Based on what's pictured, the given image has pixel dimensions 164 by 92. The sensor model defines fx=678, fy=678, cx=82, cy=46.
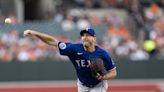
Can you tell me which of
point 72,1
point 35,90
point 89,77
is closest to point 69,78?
point 35,90

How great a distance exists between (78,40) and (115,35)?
40.4 inches

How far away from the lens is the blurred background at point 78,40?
57.9 ft

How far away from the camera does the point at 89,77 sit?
9.98 metres

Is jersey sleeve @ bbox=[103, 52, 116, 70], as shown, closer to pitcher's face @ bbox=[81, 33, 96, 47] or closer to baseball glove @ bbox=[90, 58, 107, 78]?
baseball glove @ bbox=[90, 58, 107, 78]

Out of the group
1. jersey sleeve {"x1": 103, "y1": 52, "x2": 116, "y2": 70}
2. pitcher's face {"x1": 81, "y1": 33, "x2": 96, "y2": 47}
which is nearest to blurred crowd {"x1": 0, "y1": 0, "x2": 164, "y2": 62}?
jersey sleeve {"x1": 103, "y1": 52, "x2": 116, "y2": 70}

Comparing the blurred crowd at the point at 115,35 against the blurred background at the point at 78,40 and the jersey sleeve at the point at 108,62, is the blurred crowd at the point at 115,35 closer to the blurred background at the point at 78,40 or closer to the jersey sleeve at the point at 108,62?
the blurred background at the point at 78,40

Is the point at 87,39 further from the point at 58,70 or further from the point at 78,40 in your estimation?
the point at 58,70

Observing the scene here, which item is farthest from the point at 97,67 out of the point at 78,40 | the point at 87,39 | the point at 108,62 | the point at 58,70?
the point at 58,70

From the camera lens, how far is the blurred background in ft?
57.9

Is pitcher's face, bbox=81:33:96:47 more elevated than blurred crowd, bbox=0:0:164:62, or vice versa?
pitcher's face, bbox=81:33:96:47

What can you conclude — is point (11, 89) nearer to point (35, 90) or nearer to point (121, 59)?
point (35, 90)

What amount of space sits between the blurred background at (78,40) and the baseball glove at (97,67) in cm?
746

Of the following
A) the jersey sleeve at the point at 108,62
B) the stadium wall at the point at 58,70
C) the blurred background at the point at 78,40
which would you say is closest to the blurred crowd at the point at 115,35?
the blurred background at the point at 78,40

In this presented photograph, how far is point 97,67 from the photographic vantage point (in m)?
9.68
